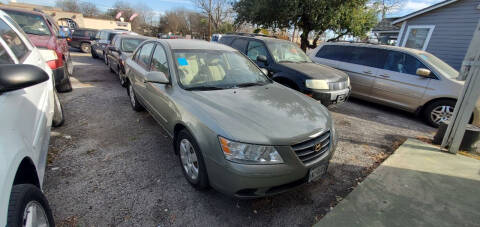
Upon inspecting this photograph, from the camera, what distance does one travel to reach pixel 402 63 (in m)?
5.50

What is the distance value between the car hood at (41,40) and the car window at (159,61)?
3.12 meters

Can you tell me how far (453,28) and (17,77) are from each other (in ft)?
42.7

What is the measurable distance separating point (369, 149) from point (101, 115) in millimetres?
5002

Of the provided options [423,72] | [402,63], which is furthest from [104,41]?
[423,72]

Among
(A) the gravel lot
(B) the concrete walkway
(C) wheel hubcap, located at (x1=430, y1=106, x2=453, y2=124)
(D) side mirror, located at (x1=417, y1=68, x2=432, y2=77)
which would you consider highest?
(D) side mirror, located at (x1=417, y1=68, x2=432, y2=77)

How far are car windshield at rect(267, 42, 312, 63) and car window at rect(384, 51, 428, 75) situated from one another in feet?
6.85

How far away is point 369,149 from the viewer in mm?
3723

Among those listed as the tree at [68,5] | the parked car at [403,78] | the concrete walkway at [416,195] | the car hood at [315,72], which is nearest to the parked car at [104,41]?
the car hood at [315,72]

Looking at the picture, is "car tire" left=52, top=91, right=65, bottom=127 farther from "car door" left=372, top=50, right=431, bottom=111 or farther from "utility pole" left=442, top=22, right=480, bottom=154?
"car door" left=372, top=50, right=431, bottom=111

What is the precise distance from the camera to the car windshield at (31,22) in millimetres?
5387

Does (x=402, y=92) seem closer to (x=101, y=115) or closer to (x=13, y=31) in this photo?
(x=101, y=115)

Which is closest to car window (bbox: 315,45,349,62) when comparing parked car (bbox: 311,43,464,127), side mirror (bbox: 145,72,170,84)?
parked car (bbox: 311,43,464,127)

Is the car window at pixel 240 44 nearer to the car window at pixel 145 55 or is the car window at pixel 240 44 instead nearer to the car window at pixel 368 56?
the car window at pixel 145 55

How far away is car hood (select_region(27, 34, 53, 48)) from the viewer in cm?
471
